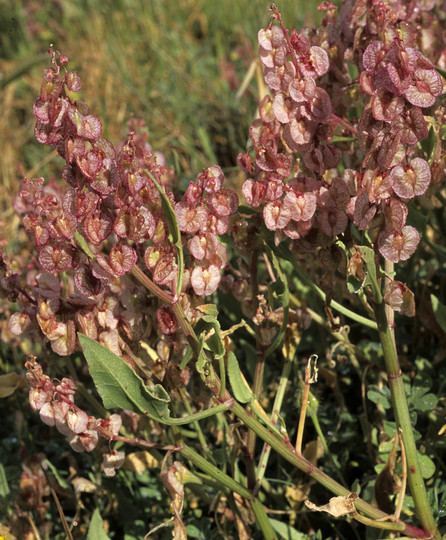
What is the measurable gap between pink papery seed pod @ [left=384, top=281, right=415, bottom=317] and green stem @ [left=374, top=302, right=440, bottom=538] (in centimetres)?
4

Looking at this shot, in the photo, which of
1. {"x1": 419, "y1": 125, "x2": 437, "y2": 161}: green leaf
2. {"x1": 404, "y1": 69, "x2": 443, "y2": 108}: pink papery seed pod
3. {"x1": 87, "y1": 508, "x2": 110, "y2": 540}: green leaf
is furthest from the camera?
{"x1": 87, "y1": 508, "x2": 110, "y2": 540}: green leaf

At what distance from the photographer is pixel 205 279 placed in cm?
97

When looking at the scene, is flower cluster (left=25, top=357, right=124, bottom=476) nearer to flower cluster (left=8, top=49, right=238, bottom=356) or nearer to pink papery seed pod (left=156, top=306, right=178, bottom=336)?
flower cluster (left=8, top=49, right=238, bottom=356)

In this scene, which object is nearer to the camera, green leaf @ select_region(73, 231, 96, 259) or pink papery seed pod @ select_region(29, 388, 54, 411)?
green leaf @ select_region(73, 231, 96, 259)

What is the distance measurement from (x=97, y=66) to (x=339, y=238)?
2462mm

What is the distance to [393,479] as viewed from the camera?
46.8 inches

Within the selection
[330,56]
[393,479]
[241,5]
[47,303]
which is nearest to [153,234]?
[47,303]

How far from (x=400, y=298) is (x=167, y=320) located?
0.96ft

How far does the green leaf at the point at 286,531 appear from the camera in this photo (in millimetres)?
1292

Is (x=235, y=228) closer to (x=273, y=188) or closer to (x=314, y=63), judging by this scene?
(x=273, y=188)

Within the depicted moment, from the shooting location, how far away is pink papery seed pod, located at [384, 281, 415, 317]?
0.97m

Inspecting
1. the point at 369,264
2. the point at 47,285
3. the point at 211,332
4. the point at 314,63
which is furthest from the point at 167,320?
the point at 314,63

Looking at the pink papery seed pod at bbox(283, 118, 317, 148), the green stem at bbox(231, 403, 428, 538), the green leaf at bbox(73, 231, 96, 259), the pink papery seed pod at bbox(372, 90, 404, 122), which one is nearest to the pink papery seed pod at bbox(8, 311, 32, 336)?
the green leaf at bbox(73, 231, 96, 259)

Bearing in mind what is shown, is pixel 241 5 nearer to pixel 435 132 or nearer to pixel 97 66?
pixel 97 66
